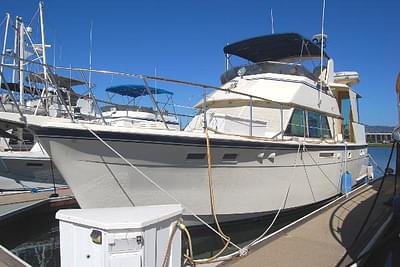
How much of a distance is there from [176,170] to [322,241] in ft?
8.08

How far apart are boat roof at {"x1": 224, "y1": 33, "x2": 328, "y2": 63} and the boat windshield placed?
0.67 metres

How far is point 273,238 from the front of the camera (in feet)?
18.3

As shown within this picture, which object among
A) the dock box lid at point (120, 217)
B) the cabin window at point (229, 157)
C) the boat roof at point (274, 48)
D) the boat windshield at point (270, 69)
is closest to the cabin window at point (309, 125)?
the boat windshield at point (270, 69)

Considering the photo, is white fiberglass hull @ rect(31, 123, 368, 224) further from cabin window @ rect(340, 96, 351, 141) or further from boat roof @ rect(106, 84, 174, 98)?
boat roof @ rect(106, 84, 174, 98)

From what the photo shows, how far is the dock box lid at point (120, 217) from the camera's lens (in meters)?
3.32

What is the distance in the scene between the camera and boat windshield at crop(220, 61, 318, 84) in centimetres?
948

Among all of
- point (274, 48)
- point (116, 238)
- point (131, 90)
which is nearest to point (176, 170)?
point (116, 238)

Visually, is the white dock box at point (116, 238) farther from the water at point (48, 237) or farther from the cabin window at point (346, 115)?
the cabin window at point (346, 115)

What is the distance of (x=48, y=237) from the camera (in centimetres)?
812

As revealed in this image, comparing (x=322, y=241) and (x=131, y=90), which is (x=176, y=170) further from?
(x=131, y=90)

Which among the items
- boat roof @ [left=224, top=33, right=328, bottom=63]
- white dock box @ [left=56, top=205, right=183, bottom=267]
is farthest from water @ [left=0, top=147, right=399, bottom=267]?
boat roof @ [left=224, top=33, right=328, bottom=63]

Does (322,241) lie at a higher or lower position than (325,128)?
lower

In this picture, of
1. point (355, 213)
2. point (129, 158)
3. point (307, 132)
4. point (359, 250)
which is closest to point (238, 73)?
point (307, 132)

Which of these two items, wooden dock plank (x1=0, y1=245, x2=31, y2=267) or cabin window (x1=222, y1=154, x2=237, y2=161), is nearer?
wooden dock plank (x1=0, y1=245, x2=31, y2=267)
